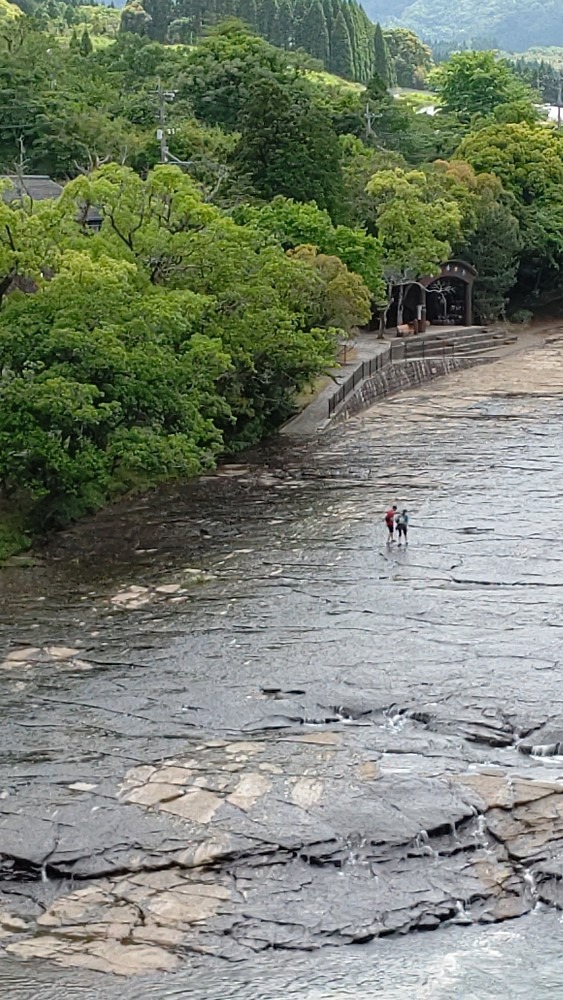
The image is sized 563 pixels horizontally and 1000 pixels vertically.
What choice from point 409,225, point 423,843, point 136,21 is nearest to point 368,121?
point 409,225

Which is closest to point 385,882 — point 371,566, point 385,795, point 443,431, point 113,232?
point 385,795

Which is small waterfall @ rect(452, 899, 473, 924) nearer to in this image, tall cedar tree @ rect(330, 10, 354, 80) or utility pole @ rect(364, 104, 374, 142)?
utility pole @ rect(364, 104, 374, 142)

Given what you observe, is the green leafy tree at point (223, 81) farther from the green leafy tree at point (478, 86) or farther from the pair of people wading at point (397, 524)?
the pair of people wading at point (397, 524)

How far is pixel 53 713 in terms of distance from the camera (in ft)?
73.1

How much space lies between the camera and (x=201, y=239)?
127ft

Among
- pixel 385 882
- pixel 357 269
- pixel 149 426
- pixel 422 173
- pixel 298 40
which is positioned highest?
pixel 298 40

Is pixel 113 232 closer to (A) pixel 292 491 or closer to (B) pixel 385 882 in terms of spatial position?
(A) pixel 292 491

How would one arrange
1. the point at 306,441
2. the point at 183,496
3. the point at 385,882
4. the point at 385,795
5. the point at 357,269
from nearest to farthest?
the point at 385,882 < the point at 385,795 < the point at 183,496 < the point at 306,441 < the point at 357,269

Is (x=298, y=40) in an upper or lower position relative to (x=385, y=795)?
upper

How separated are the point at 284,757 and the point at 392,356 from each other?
37.9 metres

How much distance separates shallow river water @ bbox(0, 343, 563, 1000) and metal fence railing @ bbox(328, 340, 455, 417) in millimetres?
13375

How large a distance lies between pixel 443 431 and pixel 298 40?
340 feet

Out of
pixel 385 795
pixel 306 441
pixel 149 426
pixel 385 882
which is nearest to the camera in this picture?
pixel 385 882

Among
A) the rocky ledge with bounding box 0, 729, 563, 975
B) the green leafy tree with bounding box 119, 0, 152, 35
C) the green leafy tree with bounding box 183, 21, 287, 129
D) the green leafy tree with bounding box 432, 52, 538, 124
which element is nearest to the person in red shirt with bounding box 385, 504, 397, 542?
the rocky ledge with bounding box 0, 729, 563, 975
